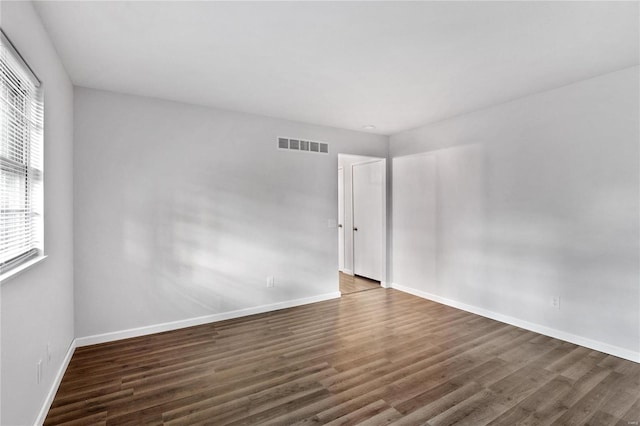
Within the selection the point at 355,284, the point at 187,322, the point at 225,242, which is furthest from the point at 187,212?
the point at 355,284

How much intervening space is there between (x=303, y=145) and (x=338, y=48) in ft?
6.72

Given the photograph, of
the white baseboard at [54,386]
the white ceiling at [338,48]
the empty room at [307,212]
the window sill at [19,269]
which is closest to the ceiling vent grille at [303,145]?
the empty room at [307,212]

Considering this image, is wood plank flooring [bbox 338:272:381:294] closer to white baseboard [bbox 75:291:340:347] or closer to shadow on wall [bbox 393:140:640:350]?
white baseboard [bbox 75:291:340:347]

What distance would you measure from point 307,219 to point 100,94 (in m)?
2.72

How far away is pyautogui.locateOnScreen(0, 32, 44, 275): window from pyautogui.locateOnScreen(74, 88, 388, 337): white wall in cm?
112

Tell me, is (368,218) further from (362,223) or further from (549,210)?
(549,210)

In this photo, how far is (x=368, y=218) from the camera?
5.73 meters

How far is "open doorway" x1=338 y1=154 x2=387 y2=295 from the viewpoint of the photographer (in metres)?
5.30

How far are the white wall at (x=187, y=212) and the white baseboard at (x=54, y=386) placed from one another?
28cm

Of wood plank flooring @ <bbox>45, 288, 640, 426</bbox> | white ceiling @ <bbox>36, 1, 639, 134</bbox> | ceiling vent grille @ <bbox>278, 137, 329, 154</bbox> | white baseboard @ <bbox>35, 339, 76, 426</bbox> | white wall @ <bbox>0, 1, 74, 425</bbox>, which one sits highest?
white ceiling @ <bbox>36, 1, 639, 134</bbox>

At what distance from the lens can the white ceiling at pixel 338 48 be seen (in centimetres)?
195

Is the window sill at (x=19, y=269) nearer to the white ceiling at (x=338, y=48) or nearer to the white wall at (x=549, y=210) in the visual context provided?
the white ceiling at (x=338, y=48)

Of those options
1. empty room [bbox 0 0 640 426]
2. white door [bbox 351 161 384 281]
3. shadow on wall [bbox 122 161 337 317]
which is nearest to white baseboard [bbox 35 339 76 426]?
empty room [bbox 0 0 640 426]

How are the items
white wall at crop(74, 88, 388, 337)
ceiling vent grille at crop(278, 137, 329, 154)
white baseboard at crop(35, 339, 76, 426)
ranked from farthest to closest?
ceiling vent grille at crop(278, 137, 329, 154), white wall at crop(74, 88, 388, 337), white baseboard at crop(35, 339, 76, 426)
